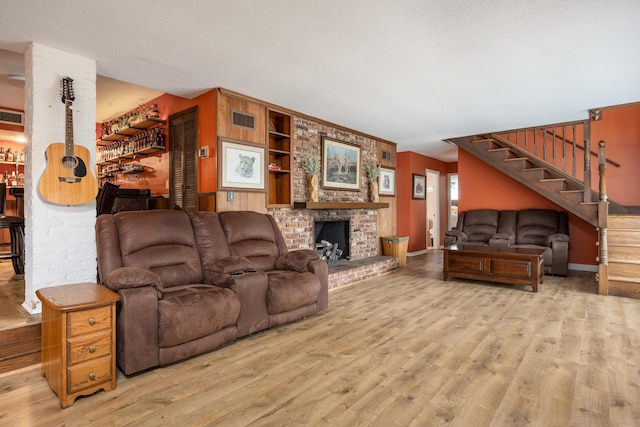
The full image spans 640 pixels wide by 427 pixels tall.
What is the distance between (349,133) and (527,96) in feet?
9.18

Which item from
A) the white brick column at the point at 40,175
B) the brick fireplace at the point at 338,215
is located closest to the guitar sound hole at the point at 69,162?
the white brick column at the point at 40,175

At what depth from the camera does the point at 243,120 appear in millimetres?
4422

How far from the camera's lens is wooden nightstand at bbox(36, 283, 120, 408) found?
1.97 m

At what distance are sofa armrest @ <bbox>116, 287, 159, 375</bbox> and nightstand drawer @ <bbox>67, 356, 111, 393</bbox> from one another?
0.13 metres

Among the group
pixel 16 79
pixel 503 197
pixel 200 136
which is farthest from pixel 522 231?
pixel 16 79

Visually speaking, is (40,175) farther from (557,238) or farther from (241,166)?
(557,238)

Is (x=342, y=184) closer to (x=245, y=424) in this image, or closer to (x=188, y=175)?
(x=188, y=175)

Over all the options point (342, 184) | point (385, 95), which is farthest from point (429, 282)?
point (385, 95)

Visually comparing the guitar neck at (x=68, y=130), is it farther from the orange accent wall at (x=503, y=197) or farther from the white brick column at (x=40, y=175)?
the orange accent wall at (x=503, y=197)

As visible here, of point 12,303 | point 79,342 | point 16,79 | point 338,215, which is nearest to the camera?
point 79,342

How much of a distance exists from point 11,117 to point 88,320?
581 centimetres

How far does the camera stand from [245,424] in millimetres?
1787

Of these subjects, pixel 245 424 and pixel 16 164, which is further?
pixel 16 164

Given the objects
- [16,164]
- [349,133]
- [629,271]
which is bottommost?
[629,271]
